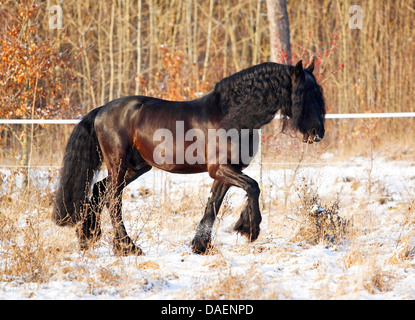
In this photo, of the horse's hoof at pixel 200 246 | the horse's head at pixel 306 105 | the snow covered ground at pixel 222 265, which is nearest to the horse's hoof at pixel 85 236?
the snow covered ground at pixel 222 265

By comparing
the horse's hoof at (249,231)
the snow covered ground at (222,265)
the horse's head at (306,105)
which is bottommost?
the snow covered ground at (222,265)

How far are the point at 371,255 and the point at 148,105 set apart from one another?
279 centimetres

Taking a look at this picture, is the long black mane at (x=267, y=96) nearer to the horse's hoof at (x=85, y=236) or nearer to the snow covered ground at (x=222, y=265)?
the snow covered ground at (x=222, y=265)

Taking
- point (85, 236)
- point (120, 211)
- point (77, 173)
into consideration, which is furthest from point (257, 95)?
point (85, 236)

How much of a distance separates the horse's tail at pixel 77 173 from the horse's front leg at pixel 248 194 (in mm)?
1472

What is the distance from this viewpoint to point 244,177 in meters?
5.18

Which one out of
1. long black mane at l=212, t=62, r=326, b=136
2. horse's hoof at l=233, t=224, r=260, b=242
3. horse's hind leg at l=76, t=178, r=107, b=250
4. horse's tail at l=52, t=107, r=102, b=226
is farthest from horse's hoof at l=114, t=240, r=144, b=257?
long black mane at l=212, t=62, r=326, b=136

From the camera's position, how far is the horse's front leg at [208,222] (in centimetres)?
542

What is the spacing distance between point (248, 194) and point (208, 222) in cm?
60

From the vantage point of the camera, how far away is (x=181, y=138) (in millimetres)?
5527

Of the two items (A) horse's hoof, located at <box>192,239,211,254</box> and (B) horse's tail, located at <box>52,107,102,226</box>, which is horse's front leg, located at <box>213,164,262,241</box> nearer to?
(A) horse's hoof, located at <box>192,239,211,254</box>

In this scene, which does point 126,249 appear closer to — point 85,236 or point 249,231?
point 85,236

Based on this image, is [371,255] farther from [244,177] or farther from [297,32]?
[297,32]
